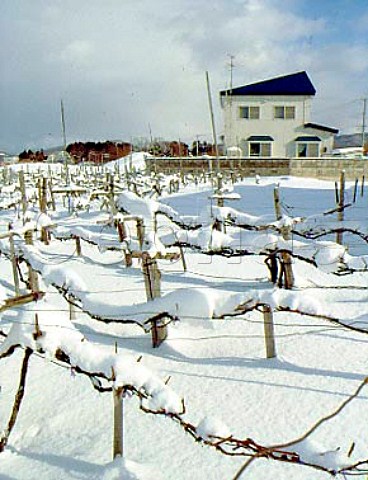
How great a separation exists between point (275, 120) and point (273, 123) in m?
0.23

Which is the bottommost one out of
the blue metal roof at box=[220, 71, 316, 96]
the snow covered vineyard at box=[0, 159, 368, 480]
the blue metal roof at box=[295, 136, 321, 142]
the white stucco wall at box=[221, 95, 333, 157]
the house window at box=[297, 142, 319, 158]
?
the snow covered vineyard at box=[0, 159, 368, 480]

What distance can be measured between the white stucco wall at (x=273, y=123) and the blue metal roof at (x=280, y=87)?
11.9 inches

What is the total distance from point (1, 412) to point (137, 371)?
142cm

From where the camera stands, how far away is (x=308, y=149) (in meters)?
28.8

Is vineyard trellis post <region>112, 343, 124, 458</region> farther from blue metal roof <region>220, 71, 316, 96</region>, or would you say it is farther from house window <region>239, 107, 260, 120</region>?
house window <region>239, 107, 260, 120</region>

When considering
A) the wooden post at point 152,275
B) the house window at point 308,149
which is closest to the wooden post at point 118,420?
the wooden post at point 152,275

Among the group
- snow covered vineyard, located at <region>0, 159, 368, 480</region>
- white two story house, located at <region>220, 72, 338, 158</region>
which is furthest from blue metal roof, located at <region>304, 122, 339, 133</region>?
snow covered vineyard, located at <region>0, 159, 368, 480</region>

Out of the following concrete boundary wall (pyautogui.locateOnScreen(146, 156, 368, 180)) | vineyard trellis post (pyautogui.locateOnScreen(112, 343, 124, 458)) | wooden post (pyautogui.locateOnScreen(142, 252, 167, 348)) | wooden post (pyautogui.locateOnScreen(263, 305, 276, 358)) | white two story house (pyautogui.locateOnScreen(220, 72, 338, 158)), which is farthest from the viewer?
white two story house (pyautogui.locateOnScreen(220, 72, 338, 158))

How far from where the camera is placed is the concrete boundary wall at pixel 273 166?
870 inches

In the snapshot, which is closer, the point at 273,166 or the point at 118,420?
the point at 118,420

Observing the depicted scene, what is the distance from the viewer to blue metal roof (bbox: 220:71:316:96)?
28.6 metres

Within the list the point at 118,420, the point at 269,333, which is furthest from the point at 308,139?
the point at 118,420

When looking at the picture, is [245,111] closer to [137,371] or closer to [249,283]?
[249,283]

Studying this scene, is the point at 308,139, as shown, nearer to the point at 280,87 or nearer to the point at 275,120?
the point at 275,120
